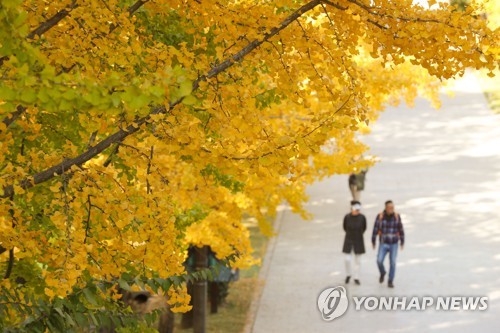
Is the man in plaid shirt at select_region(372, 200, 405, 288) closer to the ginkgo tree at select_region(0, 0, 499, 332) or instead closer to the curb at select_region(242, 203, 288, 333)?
the curb at select_region(242, 203, 288, 333)

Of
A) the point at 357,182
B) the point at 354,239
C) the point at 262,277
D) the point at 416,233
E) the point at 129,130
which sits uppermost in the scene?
the point at 357,182

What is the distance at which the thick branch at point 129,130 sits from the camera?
6.07 metres

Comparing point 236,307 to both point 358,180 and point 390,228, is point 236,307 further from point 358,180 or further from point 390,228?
point 358,180

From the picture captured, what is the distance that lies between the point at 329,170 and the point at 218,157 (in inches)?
347

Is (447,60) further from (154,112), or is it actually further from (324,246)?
(324,246)

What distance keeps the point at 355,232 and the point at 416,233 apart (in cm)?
371

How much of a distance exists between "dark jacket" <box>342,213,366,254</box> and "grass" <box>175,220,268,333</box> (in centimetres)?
159

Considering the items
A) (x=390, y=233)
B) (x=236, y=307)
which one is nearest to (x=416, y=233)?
(x=390, y=233)

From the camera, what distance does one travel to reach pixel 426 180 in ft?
78.2

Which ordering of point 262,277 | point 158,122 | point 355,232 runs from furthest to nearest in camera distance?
point 262,277
point 355,232
point 158,122

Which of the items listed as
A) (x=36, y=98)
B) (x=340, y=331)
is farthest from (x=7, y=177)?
(x=340, y=331)

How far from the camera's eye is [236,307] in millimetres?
15703

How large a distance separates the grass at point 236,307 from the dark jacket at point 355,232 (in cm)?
159

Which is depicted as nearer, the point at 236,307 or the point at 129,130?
the point at 129,130
